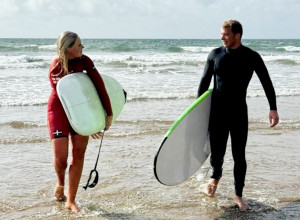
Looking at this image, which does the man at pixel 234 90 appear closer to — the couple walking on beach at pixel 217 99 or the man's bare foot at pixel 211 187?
the couple walking on beach at pixel 217 99

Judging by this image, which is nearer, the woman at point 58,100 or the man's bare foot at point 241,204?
the woman at point 58,100

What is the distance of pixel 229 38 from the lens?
152 inches

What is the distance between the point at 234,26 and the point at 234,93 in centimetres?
60

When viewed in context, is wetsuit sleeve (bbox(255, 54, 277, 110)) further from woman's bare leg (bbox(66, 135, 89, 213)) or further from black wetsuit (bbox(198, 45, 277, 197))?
woman's bare leg (bbox(66, 135, 89, 213))

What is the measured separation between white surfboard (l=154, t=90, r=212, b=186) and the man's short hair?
633 millimetres

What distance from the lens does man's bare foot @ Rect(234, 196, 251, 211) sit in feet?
13.1

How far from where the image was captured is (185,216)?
3.84 meters

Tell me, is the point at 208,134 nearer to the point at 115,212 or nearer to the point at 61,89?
the point at 115,212

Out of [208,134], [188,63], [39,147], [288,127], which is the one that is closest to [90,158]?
[39,147]

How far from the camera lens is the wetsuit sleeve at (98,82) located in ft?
12.3

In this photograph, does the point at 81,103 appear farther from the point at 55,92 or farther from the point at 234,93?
the point at 234,93

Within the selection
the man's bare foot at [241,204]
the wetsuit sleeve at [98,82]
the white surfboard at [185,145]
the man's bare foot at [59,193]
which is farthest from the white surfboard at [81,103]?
the man's bare foot at [241,204]

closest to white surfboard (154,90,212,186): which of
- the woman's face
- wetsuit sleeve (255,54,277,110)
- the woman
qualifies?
wetsuit sleeve (255,54,277,110)

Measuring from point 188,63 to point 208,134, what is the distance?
19.0 m
